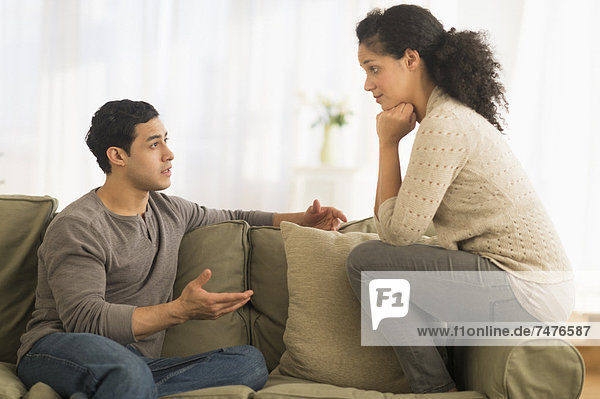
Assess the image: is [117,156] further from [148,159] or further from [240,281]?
[240,281]

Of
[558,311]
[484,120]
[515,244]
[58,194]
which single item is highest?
[484,120]

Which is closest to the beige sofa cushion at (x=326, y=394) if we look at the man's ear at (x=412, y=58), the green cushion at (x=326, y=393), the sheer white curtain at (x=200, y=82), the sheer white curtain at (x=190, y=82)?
the green cushion at (x=326, y=393)

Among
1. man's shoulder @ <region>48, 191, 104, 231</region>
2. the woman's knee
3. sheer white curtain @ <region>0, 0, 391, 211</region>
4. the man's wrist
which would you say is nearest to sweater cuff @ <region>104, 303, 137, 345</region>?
the man's wrist

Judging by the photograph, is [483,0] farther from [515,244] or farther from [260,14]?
[515,244]

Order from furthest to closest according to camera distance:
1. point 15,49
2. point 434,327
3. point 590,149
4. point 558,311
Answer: point 15,49 → point 590,149 → point 434,327 → point 558,311

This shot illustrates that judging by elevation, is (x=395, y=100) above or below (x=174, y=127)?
above

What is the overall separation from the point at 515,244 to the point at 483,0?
286 centimetres

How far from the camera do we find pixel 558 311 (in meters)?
1.64

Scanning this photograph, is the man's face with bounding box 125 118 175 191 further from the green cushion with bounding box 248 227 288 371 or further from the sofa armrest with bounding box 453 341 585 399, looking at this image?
the sofa armrest with bounding box 453 341 585 399

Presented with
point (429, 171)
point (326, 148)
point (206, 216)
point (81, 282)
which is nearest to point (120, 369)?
point (81, 282)

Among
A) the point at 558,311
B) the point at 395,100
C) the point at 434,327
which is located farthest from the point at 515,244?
the point at 395,100

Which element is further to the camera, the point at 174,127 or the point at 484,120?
the point at 174,127

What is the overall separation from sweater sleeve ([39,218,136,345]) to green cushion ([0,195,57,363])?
23 centimetres

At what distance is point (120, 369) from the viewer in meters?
1.53
